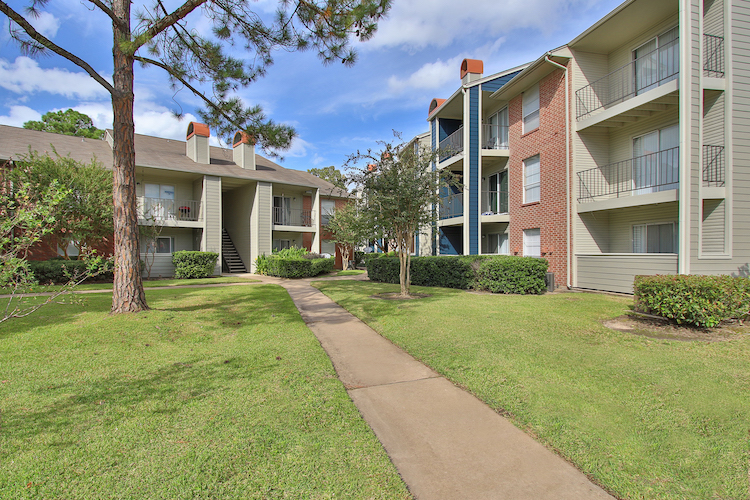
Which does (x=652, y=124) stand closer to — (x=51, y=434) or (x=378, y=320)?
(x=378, y=320)

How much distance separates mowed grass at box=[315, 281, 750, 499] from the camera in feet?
8.58

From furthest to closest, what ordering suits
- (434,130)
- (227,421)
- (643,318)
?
(434,130) < (643,318) < (227,421)

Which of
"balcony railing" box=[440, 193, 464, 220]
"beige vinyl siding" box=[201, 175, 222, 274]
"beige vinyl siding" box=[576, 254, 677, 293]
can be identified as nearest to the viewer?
"beige vinyl siding" box=[576, 254, 677, 293]

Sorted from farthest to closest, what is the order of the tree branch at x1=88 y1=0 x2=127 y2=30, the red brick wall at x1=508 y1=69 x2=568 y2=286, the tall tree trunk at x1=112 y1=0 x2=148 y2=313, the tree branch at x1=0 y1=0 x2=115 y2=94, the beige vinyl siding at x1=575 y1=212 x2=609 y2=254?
the red brick wall at x1=508 y1=69 x2=568 y2=286 < the beige vinyl siding at x1=575 y1=212 x2=609 y2=254 < the tall tree trunk at x1=112 y1=0 x2=148 y2=313 < the tree branch at x1=88 y1=0 x2=127 y2=30 < the tree branch at x1=0 y1=0 x2=115 y2=94

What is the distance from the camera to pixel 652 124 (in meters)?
11.7

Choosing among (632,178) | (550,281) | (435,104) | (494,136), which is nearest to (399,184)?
(550,281)

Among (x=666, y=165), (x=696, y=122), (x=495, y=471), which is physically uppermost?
(x=696, y=122)

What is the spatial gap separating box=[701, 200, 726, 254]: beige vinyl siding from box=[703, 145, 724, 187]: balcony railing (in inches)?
19.7

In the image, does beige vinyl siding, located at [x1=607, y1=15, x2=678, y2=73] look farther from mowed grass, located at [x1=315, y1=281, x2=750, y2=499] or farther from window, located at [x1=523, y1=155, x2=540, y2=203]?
mowed grass, located at [x1=315, y1=281, x2=750, y2=499]

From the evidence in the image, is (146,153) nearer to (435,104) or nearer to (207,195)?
(207,195)

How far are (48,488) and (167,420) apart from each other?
0.95 m

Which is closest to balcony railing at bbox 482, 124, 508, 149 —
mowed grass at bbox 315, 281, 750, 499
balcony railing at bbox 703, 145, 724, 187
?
balcony railing at bbox 703, 145, 724, 187

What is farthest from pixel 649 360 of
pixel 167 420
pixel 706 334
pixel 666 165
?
pixel 666 165

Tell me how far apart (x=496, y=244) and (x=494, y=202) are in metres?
1.92
